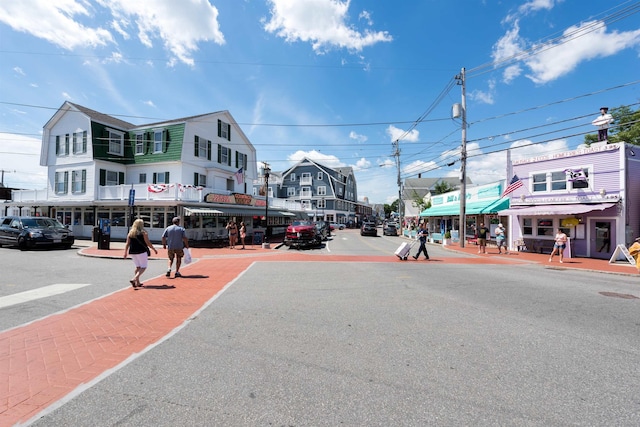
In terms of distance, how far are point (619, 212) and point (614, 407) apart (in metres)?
17.6

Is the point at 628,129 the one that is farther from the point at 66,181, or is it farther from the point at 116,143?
the point at 66,181

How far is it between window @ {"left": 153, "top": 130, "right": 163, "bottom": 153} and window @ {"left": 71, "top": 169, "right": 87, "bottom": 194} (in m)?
5.33

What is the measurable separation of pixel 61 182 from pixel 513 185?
33320 mm

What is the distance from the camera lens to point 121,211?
75.3ft

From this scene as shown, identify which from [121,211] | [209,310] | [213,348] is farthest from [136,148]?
[213,348]

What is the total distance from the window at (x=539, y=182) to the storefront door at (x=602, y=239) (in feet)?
10.5

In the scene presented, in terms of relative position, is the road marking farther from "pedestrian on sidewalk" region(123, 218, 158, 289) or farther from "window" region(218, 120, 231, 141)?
"window" region(218, 120, 231, 141)

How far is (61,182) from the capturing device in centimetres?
2497

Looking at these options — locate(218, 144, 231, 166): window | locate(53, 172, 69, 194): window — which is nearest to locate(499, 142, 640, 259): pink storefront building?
locate(218, 144, 231, 166): window

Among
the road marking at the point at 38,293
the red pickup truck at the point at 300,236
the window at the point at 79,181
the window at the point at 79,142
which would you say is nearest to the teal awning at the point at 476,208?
the red pickup truck at the point at 300,236

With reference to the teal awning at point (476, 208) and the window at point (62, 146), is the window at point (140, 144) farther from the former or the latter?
the teal awning at point (476, 208)

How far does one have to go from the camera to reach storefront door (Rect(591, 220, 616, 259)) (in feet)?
53.0

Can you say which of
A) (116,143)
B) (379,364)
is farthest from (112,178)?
(379,364)

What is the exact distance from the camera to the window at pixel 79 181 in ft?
78.3
